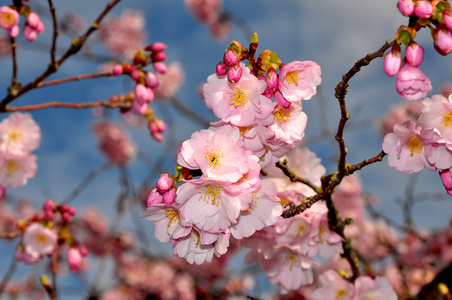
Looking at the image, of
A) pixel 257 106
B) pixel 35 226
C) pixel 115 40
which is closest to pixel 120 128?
pixel 115 40

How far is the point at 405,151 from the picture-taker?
1281mm

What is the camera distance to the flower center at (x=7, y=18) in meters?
1.95

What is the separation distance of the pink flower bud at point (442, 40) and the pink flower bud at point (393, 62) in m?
0.09

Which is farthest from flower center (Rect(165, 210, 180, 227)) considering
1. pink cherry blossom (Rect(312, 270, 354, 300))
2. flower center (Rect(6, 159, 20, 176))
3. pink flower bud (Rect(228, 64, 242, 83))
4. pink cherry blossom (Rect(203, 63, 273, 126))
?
flower center (Rect(6, 159, 20, 176))

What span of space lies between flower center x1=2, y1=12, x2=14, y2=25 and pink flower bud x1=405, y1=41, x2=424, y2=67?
1.78m

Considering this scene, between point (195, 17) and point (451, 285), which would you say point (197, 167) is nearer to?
point (451, 285)

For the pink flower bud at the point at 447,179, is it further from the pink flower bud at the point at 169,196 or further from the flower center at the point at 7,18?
the flower center at the point at 7,18

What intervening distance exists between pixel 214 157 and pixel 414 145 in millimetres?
652

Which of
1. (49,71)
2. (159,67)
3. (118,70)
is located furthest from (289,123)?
(49,71)

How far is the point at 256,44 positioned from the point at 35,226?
1.85 m

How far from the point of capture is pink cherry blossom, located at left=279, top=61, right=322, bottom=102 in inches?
44.9

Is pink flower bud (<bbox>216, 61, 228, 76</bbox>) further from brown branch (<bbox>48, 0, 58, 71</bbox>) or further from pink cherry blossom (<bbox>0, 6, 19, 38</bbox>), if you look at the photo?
pink cherry blossom (<bbox>0, 6, 19, 38</bbox>)

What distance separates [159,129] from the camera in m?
2.35

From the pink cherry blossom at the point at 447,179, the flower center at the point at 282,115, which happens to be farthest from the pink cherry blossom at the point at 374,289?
the flower center at the point at 282,115
